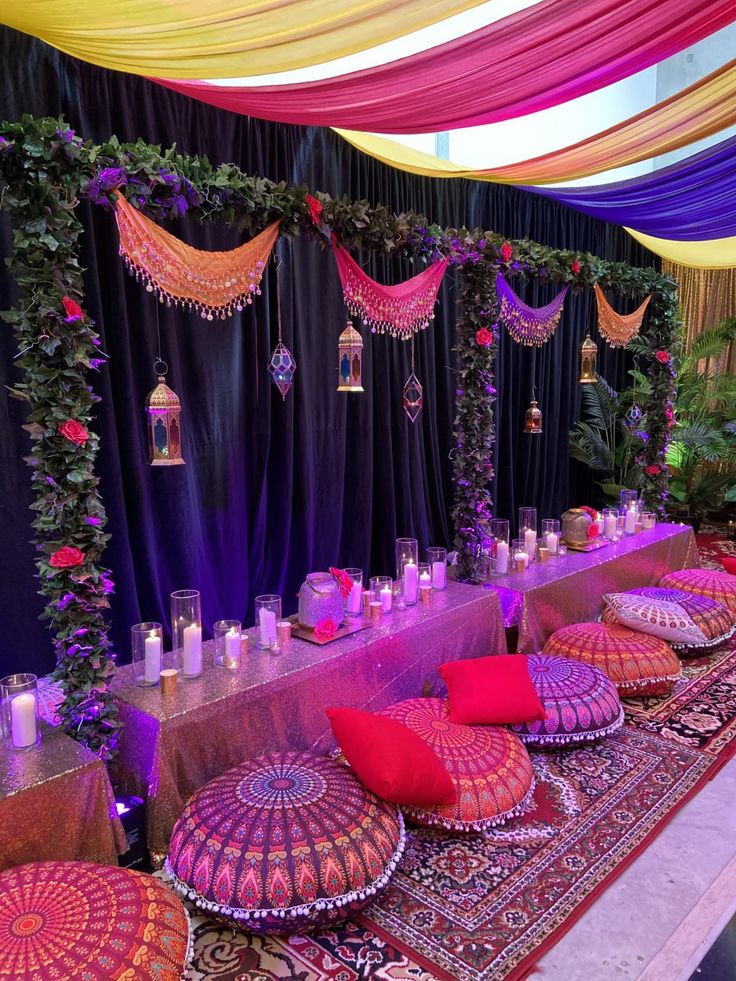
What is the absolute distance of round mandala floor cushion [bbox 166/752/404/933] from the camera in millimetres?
2072

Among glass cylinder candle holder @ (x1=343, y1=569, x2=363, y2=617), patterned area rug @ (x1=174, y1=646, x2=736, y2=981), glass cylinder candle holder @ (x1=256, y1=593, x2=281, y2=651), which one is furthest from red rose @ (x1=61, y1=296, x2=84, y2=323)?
patterned area rug @ (x1=174, y1=646, x2=736, y2=981)

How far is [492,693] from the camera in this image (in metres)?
3.03

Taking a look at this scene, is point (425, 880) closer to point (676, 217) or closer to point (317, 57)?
point (317, 57)

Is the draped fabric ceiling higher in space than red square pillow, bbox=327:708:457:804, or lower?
higher

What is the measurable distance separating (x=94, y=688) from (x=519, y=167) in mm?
3340

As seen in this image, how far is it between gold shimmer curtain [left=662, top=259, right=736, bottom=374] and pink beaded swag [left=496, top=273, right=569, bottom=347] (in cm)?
481

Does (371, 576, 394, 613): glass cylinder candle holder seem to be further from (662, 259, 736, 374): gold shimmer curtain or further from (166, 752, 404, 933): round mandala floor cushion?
(662, 259, 736, 374): gold shimmer curtain

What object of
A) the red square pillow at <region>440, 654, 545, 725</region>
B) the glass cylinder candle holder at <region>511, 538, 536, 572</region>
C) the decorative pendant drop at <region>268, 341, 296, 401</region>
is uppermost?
the decorative pendant drop at <region>268, 341, 296, 401</region>

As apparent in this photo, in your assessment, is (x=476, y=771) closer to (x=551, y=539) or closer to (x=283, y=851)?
(x=283, y=851)

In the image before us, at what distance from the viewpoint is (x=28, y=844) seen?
2.16 metres

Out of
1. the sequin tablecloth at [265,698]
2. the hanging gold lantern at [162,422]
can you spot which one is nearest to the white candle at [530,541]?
the sequin tablecloth at [265,698]

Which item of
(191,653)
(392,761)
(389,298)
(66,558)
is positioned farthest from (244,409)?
(392,761)

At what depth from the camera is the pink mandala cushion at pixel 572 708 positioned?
3164 mm

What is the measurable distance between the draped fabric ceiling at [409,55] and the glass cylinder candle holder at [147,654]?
80.2 inches
